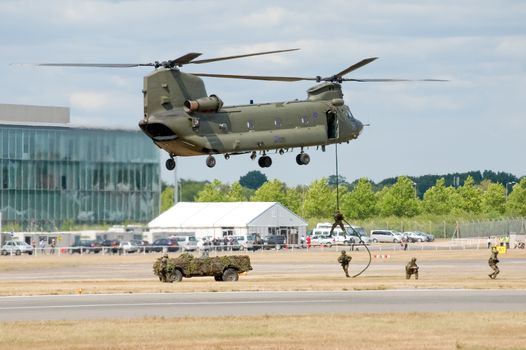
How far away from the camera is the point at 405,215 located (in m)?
198

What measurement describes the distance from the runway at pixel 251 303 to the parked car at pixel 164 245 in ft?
237

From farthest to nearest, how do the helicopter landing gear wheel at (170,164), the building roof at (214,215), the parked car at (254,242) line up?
the building roof at (214,215) < the parked car at (254,242) < the helicopter landing gear wheel at (170,164)

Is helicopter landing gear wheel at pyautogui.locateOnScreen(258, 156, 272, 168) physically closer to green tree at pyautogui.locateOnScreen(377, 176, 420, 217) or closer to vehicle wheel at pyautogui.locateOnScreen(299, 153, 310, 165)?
vehicle wheel at pyautogui.locateOnScreen(299, 153, 310, 165)

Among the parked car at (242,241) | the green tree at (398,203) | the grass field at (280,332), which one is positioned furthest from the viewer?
the green tree at (398,203)

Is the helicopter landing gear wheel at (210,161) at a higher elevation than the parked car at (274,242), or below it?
higher

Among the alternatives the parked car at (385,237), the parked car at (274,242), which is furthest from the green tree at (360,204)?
the parked car at (274,242)

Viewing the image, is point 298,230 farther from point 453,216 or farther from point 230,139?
point 230,139

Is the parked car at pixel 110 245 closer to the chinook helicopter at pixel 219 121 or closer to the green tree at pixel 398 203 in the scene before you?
the chinook helicopter at pixel 219 121

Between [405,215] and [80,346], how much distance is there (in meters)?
168

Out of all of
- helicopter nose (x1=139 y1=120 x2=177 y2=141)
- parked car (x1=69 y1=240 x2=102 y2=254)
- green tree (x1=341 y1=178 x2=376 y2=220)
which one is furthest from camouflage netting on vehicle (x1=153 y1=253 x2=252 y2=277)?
green tree (x1=341 y1=178 x2=376 y2=220)

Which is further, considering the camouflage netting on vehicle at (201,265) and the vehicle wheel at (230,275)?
the vehicle wheel at (230,275)

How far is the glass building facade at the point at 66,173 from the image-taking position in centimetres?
14825

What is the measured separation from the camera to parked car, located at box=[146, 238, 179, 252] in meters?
125

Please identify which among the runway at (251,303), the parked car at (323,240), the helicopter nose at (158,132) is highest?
the helicopter nose at (158,132)
